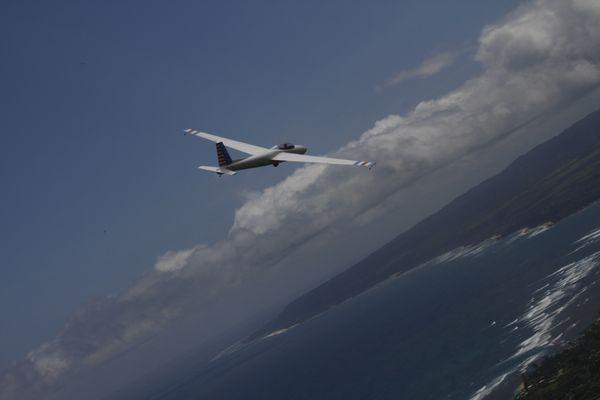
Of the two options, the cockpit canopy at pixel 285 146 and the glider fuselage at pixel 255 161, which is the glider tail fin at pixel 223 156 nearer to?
the glider fuselage at pixel 255 161

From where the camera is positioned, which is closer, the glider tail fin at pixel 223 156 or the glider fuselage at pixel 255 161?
the glider fuselage at pixel 255 161

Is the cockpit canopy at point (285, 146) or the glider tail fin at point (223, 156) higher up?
the glider tail fin at point (223, 156)

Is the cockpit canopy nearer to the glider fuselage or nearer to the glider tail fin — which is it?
the glider fuselage

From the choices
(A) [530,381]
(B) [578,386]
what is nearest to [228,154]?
(B) [578,386]

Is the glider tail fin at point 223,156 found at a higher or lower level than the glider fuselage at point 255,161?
higher

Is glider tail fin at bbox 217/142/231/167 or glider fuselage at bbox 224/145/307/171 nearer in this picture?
glider fuselage at bbox 224/145/307/171

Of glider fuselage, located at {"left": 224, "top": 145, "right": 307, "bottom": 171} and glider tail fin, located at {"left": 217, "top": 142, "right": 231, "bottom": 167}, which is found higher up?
glider tail fin, located at {"left": 217, "top": 142, "right": 231, "bottom": 167}

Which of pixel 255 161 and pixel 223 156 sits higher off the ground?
pixel 223 156

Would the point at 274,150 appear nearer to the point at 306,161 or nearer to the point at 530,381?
the point at 306,161

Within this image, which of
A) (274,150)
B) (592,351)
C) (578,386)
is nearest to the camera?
(274,150)

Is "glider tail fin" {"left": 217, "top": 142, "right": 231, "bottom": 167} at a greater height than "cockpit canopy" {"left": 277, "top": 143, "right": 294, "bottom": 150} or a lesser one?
greater

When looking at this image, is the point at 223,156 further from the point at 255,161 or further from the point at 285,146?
the point at 285,146
